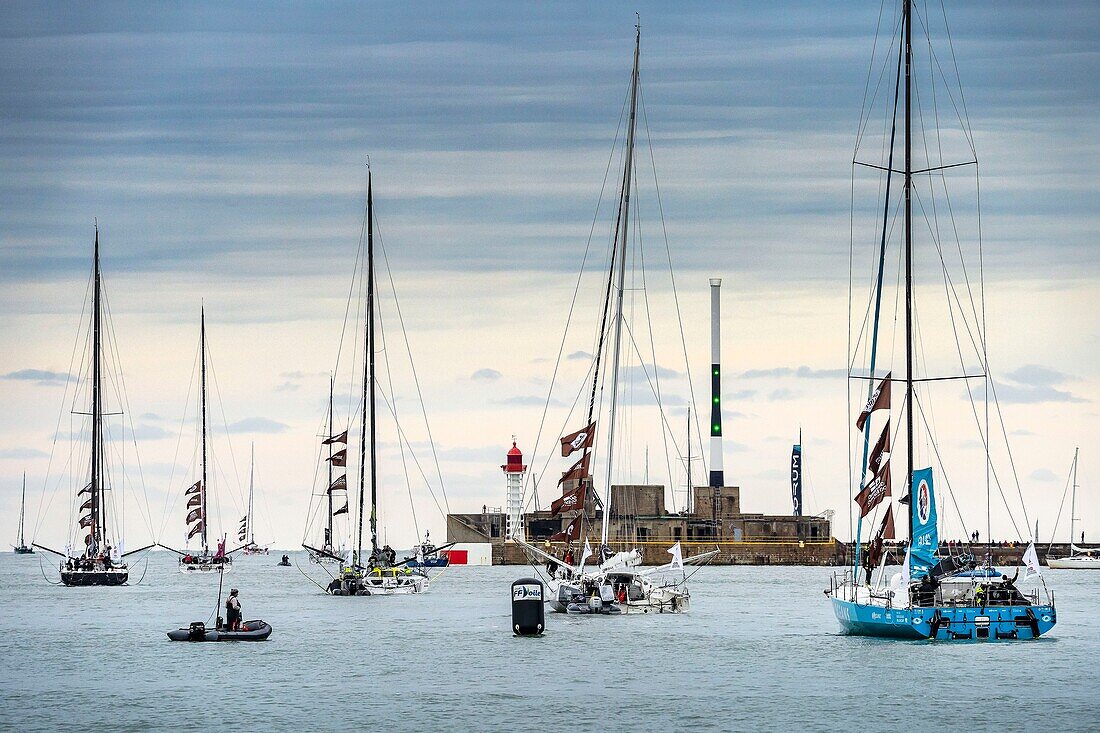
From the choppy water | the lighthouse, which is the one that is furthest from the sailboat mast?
the lighthouse

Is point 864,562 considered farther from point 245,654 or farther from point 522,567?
point 522,567

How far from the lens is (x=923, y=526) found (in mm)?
57875

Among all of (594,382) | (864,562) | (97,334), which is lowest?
(864,562)

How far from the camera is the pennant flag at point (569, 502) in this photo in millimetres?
76125

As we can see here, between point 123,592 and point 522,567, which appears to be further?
point 522,567

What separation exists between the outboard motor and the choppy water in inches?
33.2

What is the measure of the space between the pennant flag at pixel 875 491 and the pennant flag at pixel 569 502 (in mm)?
20272

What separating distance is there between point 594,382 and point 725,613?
18325mm

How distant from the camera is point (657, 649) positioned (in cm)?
6581

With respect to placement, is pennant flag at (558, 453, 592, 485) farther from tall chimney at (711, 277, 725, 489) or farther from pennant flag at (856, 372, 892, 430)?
tall chimney at (711, 277, 725, 489)

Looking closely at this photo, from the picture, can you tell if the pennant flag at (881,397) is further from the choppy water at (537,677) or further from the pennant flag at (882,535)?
the choppy water at (537,677)

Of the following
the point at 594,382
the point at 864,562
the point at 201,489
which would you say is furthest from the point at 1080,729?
the point at 201,489

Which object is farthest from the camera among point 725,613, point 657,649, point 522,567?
point 522,567

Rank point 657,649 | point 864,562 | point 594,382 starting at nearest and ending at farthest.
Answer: point 864,562, point 657,649, point 594,382
